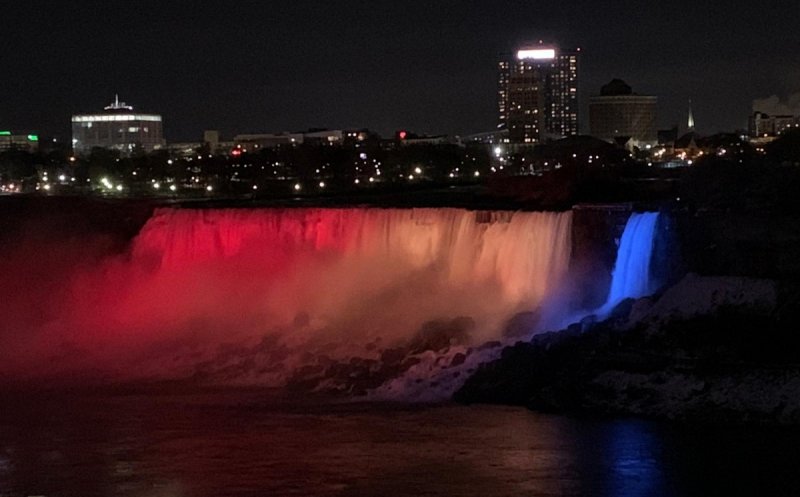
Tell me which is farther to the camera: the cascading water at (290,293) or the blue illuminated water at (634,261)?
the cascading water at (290,293)

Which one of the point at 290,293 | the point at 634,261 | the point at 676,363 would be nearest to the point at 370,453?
the point at 676,363

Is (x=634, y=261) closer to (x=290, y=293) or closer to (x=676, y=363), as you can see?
(x=676, y=363)

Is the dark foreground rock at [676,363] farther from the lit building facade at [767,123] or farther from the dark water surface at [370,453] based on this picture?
the lit building facade at [767,123]

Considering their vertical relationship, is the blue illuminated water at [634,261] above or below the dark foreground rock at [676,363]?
above

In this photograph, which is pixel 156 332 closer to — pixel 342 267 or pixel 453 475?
pixel 342 267

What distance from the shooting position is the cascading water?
32906mm

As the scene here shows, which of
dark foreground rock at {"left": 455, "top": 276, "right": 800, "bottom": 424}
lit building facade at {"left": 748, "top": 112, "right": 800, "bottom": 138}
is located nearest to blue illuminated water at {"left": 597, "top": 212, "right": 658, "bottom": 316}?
dark foreground rock at {"left": 455, "top": 276, "right": 800, "bottom": 424}

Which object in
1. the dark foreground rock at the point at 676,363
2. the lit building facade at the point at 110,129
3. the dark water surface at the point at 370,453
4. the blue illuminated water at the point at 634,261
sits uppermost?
the lit building facade at the point at 110,129

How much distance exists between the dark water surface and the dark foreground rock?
89cm

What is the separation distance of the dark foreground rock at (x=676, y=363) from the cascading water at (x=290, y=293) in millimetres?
3197

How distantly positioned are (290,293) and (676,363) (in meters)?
13.9

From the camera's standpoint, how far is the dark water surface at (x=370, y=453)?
20.9m

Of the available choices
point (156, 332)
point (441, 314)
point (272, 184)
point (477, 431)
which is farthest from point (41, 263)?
point (272, 184)

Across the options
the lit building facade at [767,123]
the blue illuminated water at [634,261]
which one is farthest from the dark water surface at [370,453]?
the lit building facade at [767,123]
